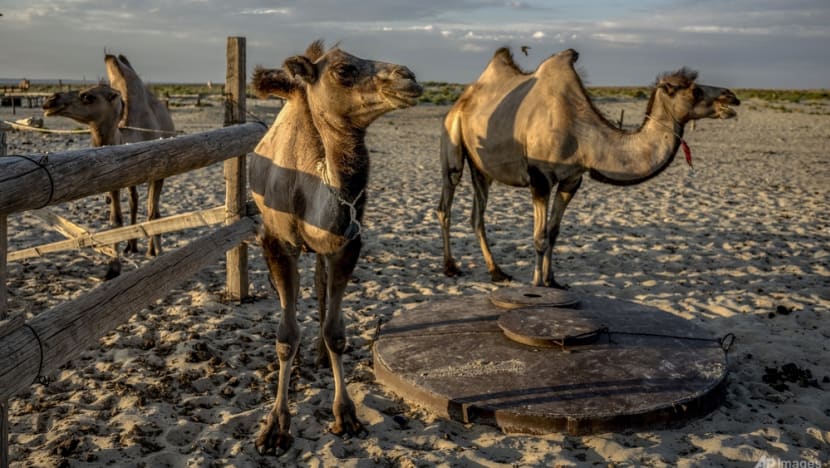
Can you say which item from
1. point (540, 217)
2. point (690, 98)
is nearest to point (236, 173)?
point (540, 217)

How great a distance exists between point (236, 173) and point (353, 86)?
3273mm

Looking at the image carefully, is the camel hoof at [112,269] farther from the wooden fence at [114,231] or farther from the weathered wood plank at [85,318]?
the weathered wood plank at [85,318]

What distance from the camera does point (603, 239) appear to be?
30.6 ft

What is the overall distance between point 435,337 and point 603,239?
491 centimetres

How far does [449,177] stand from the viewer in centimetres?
798

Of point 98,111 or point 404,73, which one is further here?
point 98,111

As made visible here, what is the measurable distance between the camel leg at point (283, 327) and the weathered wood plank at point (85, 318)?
2.92 feet

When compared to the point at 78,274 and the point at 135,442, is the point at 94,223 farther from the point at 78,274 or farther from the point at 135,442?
the point at 135,442

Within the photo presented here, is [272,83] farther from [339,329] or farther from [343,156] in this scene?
[339,329]

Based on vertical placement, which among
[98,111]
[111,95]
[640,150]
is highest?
[111,95]

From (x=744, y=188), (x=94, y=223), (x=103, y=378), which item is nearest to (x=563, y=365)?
(x=103, y=378)

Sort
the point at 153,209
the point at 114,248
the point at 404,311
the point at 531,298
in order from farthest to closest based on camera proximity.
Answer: the point at 153,209 < the point at 114,248 < the point at 404,311 < the point at 531,298

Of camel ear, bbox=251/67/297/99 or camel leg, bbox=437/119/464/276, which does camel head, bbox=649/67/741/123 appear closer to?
camel leg, bbox=437/119/464/276

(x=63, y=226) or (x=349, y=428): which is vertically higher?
(x=63, y=226)
